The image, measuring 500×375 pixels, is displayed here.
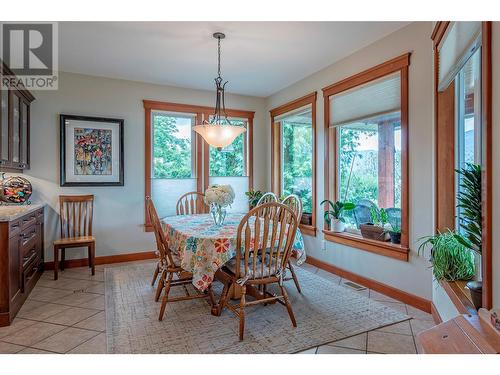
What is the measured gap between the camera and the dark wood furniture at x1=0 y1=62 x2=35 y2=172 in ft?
10.1

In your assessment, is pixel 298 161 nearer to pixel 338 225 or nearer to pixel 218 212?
pixel 338 225

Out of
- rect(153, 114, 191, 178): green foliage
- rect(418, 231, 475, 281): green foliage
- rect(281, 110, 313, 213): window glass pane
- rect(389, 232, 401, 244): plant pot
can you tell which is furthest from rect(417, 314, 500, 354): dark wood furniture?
rect(153, 114, 191, 178): green foliage

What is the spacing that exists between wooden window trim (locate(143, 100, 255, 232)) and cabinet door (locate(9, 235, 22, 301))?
6.17 feet

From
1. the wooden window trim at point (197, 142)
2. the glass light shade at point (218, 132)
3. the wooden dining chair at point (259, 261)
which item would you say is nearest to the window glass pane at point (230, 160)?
the wooden window trim at point (197, 142)

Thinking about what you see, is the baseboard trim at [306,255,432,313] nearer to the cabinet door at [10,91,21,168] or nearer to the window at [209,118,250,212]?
the window at [209,118,250,212]

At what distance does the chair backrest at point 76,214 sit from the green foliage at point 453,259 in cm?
395

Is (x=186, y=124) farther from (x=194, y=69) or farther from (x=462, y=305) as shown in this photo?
(x=462, y=305)

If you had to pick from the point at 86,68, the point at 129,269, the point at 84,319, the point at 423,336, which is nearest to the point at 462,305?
the point at 423,336

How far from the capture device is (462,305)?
173 centimetres

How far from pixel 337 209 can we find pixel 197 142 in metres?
2.43

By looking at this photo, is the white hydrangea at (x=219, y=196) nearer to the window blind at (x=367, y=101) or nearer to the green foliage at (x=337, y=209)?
the green foliage at (x=337, y=209)

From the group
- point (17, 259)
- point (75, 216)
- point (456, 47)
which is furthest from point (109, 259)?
point (456, 47)

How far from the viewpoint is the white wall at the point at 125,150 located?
4.03 meters
